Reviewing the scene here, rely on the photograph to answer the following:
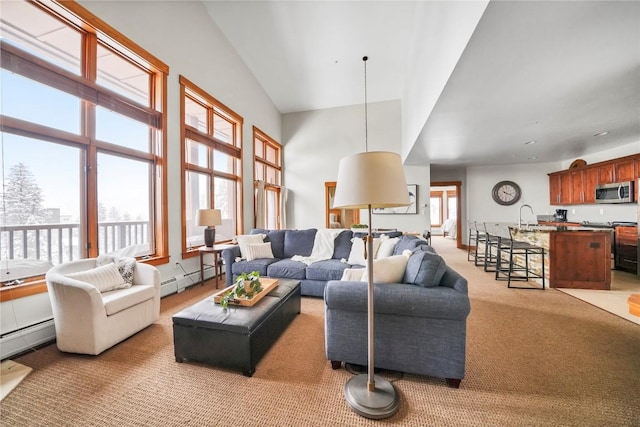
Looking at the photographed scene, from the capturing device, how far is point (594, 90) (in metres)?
2.54

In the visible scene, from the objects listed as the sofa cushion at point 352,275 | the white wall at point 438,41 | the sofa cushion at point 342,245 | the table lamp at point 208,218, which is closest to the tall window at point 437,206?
the white wall at point 438,41

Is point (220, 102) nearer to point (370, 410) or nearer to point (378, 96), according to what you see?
point (378, 96)

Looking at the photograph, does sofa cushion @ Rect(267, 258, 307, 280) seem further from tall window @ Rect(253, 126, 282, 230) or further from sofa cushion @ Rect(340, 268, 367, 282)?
tall window @ Rect(253, 126, 282, 230)

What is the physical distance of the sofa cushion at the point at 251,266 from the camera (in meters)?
3.50

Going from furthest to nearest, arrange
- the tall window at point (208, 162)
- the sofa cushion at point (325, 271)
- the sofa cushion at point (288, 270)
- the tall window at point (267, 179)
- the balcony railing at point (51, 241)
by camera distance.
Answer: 1. the tall window at point (267, 179)
2. the tall window at point (208, 162)
3. the sofa cushion at point (288, 270)
4. the sofa cushion at point (325, 271)
5. the balcony railing at point (51, 241)

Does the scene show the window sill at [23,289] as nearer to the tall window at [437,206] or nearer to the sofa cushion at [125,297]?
the sofa cushion at [125,297]

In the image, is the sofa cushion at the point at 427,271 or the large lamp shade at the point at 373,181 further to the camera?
the sofa cushion at the point at 427,271

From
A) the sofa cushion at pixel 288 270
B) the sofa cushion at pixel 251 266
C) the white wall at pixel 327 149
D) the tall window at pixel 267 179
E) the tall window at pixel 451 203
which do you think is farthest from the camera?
the tall window at pixel 451 203

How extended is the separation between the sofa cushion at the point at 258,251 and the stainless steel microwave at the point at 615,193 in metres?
6.59

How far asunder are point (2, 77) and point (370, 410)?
12.3 ft

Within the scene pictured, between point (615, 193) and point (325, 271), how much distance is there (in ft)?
19.7

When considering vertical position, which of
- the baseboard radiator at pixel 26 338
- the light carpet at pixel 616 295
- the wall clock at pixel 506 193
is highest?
the wall clock at pixel 506 193

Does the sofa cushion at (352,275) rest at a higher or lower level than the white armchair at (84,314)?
higher

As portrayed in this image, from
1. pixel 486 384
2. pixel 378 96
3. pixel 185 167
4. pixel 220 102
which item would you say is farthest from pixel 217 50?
pixel 486 384
